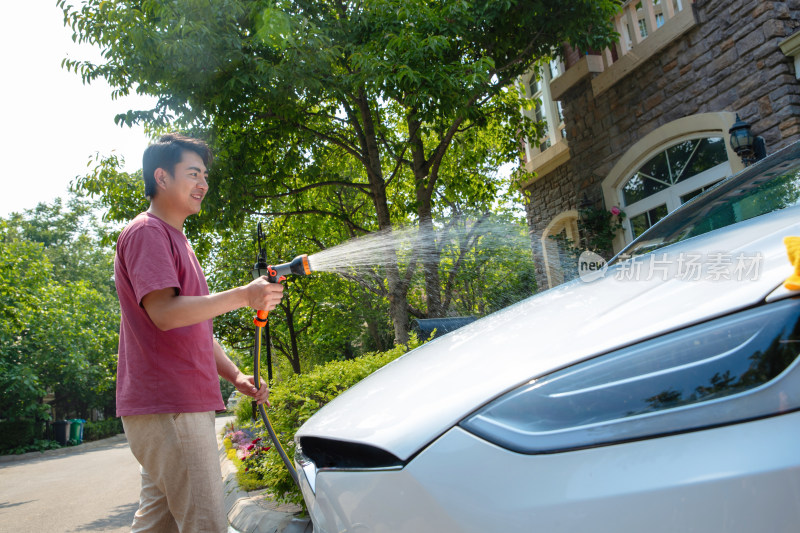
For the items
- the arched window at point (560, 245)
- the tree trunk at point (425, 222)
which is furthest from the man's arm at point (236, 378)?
the arched window at point (560, 245)

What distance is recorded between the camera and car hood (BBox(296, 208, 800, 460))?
119 centimetres

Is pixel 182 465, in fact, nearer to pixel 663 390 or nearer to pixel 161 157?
pixel 161 157

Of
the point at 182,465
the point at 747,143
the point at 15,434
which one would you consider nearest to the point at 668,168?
the point at 747,143

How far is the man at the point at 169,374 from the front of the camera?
188 cm

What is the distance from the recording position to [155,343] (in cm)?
197

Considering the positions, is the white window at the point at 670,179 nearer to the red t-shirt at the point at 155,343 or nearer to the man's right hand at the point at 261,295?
the man's right hand at the point at 261,295

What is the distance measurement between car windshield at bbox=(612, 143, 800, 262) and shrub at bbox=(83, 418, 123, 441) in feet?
97.0

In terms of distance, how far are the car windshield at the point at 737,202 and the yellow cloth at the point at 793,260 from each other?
577 mm

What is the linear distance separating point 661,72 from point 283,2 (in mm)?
5434

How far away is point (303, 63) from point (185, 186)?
5264 mm

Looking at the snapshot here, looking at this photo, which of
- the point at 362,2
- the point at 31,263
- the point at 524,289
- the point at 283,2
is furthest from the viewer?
the point at 31,263

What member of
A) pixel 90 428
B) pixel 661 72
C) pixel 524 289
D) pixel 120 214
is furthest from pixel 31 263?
pixel 661 72

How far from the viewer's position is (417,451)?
121 centimetres

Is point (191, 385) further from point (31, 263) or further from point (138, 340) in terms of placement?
point (31, 263)
